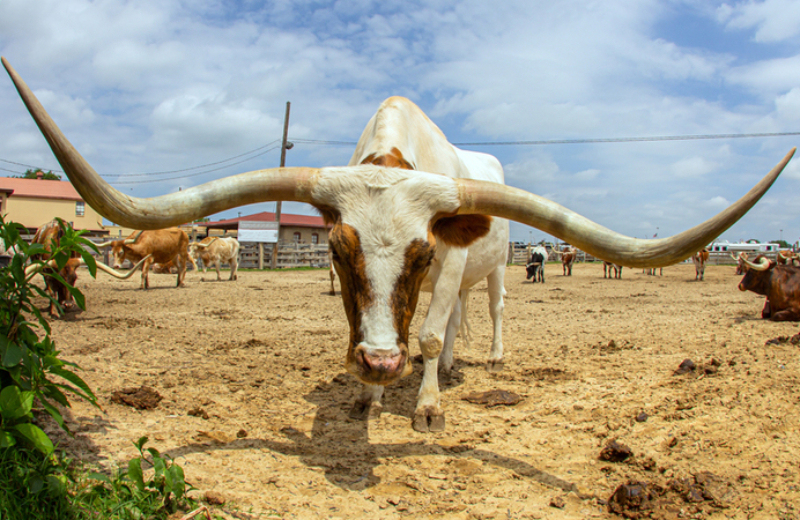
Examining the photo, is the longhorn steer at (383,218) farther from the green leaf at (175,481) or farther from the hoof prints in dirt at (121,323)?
the hoof prints in dirt at (121,323)

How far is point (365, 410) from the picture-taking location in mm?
3691

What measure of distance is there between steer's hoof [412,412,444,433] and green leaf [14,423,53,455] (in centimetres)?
220

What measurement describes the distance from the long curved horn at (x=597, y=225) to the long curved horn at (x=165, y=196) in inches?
41.6

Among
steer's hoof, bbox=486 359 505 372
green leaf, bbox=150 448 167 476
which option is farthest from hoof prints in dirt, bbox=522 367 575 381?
green leaf, bbox=150 448 167 476

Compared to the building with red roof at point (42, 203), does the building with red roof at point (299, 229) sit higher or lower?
lower

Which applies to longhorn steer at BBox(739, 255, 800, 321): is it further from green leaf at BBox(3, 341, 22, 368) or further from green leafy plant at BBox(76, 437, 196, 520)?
green leaf at BBox(3, 341, 22, 368)

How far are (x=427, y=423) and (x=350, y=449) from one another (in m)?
0.66

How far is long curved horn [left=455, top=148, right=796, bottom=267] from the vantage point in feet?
7.04

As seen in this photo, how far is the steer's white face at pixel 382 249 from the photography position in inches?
96.2

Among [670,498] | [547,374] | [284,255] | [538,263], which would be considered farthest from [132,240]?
[538,263]

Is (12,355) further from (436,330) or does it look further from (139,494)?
(436,330)

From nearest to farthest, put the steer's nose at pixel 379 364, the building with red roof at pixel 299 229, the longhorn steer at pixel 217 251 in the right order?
the steer's nose at pixel 379 364 → the longhorn steer at pixel 217 251 → the building with red roof at pixel 299 229

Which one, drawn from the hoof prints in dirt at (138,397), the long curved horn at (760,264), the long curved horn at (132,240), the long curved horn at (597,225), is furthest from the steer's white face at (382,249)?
the long curved horn at (132,240)

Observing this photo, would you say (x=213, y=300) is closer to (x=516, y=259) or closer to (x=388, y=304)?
(x=388, y=304)
